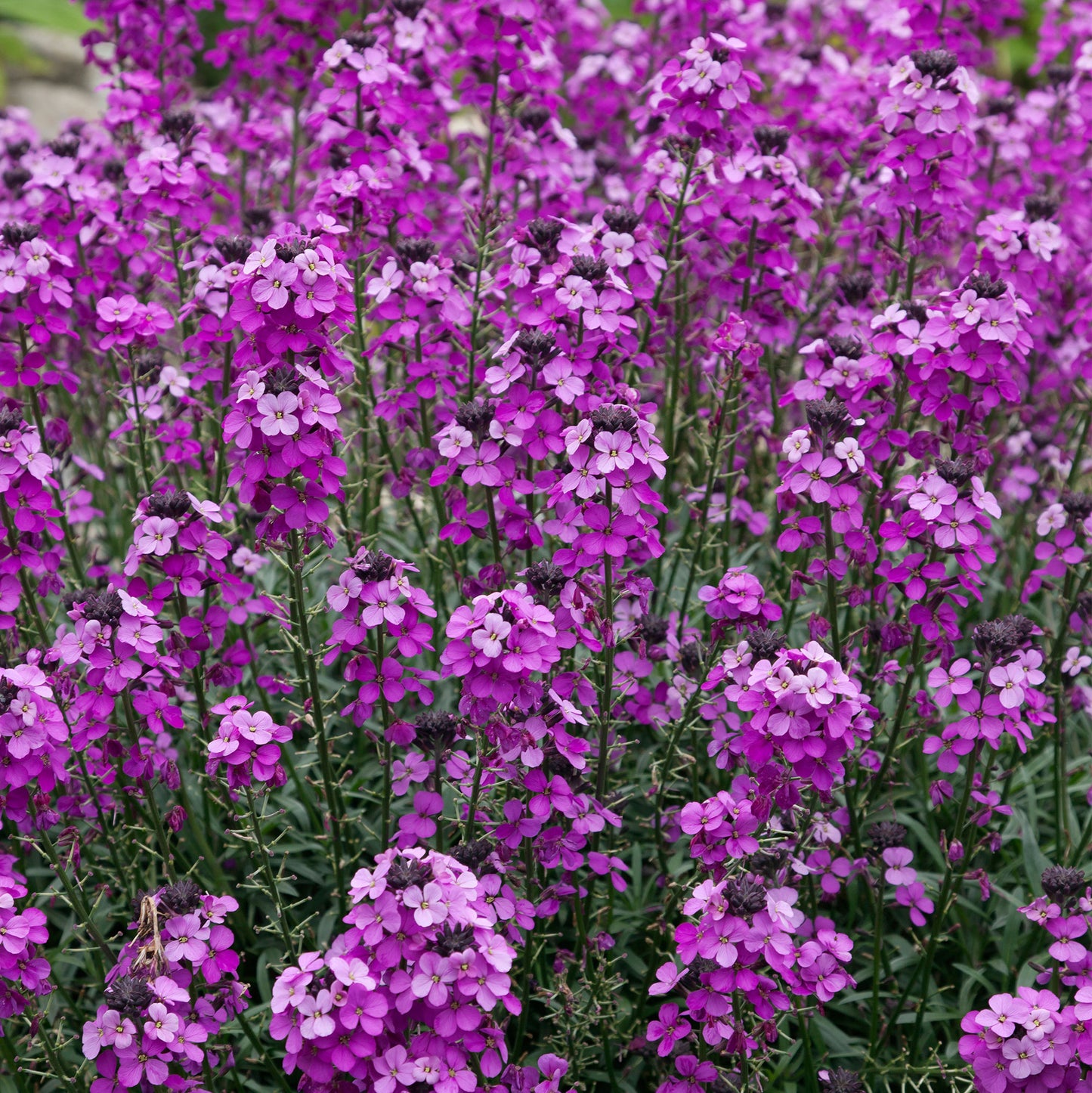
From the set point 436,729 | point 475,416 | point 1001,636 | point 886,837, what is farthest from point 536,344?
point 886,837

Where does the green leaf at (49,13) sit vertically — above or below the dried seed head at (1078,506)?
above

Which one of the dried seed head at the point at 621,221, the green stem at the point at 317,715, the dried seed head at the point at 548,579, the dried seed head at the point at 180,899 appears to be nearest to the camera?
the dried seed head at the point at 180,899

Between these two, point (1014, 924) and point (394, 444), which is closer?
point (1014, 924)

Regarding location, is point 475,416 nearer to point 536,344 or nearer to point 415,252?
point 536,344

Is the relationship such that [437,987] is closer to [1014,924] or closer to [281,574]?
[1014,924]

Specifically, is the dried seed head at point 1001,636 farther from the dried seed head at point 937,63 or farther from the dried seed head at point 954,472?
the dried seed head at point 937,63

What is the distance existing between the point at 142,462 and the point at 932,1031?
3891 millimetres

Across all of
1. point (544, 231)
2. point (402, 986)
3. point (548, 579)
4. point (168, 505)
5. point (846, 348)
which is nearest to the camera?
point (402, 986)

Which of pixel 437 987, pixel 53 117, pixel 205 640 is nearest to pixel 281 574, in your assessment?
pixel 205 640

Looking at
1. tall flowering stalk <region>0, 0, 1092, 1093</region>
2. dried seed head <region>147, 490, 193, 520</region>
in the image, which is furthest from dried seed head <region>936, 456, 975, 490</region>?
dried seed head <region>147, 490, 193, 520</region>

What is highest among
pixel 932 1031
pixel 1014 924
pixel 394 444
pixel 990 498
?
pixel 990 498

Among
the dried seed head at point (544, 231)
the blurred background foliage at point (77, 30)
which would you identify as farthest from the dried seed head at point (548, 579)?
the blurred background foliage at point (77, 30)

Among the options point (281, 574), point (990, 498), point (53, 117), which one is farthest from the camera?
point (53, 117)

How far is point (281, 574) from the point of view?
20.6 feet
